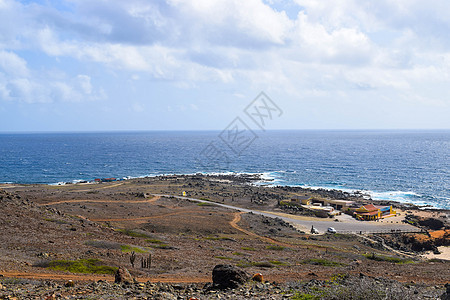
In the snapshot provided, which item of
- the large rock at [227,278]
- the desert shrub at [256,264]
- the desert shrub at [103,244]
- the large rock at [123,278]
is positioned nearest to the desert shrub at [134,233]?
the desert shrub at [103,244]

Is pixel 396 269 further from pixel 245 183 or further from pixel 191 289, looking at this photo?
pixel 245 183

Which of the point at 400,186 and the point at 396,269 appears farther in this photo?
the point at 400,186

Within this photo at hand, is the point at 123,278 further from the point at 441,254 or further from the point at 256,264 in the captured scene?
the point at 441,254

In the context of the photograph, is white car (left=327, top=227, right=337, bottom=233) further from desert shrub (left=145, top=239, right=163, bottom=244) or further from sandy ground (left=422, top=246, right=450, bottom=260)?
desert shrub (left=145, top=239, right=163, bottom=244)

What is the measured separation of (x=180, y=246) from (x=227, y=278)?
16.1 m

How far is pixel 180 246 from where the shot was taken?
33500mm

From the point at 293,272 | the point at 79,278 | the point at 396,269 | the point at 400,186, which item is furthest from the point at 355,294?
the point at 400,186

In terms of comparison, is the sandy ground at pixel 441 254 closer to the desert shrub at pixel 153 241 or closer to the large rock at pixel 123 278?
the desert shrub at pixel 153 241

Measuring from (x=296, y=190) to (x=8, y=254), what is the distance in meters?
80.9

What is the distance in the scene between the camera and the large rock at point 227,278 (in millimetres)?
Result: 18047

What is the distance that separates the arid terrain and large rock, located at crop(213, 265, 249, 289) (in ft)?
4.09

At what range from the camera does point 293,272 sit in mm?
25000

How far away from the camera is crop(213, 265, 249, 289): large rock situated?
18.0 m

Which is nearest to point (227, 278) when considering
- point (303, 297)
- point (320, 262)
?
point (303, 297)
